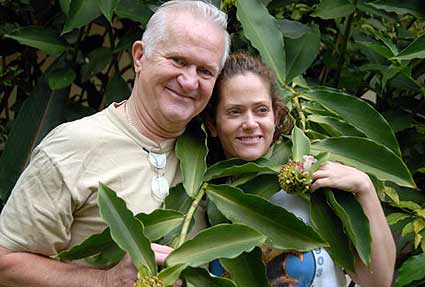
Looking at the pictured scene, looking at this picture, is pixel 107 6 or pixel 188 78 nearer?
pixel 188 78

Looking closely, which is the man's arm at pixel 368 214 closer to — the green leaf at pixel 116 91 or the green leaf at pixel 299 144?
the green leaf at pixel 299 144

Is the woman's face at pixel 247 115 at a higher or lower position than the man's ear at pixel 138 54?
lower

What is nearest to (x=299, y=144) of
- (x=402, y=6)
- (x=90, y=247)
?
(x=90, y=247)

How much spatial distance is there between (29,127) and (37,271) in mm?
743

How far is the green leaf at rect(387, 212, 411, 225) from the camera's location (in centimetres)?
184

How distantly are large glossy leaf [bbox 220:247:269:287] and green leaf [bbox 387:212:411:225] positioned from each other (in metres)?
0.61

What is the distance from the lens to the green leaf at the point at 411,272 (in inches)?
68.7

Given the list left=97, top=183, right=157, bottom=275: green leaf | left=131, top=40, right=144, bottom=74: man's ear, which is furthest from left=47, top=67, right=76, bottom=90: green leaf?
left=97, top=183, right=157, bottom=275: green leaf

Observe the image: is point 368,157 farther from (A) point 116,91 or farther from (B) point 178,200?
(A) point 116,91

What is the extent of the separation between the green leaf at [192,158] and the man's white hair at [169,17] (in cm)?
16

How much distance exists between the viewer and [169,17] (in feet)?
4.99

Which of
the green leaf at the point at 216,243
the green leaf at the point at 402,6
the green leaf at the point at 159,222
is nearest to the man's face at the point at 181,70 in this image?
the green leaf at the point at 159,222

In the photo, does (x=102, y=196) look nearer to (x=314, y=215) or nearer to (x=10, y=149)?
(x=314, y=215)

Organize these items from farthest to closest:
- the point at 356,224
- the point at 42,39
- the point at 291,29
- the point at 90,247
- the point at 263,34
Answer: the point at 42,39
the point at 291,29
the point at 263,34
the point at 356,224
the point at 90,247
